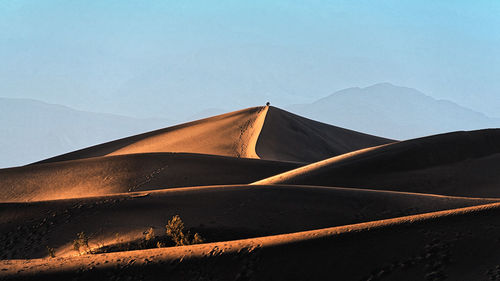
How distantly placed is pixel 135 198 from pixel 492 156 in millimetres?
17111

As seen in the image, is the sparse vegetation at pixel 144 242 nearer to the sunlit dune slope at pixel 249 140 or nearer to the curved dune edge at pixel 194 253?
the curved dune edge at pixel 194 253

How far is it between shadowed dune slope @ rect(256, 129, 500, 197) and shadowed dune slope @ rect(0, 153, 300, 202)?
15.9ft

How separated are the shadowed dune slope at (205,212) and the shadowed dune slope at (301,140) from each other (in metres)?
24.7

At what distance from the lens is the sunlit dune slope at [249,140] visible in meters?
48.5

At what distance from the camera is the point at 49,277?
9.67 metres

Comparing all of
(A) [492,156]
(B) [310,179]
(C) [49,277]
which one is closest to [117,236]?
(C) [49,277]

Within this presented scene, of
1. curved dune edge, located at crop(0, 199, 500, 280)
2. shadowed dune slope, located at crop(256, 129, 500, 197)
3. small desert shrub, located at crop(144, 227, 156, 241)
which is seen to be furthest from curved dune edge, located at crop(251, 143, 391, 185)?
curved dune edge, located at crop(0, 199, 500, 280)

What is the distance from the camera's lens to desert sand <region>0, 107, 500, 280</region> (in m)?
9.74

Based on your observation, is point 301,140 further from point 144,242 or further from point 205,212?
point 144,242

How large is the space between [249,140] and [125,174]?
64.8ft

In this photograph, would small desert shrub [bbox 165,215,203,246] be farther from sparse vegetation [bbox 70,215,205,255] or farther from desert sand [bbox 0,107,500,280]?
desert sand [bbox 0,107,500,280]

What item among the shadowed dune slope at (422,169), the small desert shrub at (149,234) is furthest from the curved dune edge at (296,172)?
the small desert shrub at (149,234)

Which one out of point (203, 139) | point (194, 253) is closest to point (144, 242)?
point (194, 253)

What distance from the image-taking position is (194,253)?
10297 millimetres
